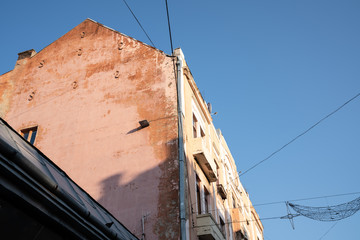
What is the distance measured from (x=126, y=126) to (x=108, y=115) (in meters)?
1.26

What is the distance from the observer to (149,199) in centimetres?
1355

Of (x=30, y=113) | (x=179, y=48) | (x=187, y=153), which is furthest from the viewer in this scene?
(x=30, y=113)

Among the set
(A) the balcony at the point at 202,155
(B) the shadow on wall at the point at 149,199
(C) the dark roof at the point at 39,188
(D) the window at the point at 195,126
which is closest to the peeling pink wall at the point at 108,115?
(B) the shadow on wall at the point at 149,199

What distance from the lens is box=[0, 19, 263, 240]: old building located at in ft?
44.9

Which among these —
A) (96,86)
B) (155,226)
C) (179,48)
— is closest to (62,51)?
(96,86)

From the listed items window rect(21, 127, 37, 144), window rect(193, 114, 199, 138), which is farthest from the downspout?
window rect(21, 127, 37, 144)

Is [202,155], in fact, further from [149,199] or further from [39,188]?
[39,188]

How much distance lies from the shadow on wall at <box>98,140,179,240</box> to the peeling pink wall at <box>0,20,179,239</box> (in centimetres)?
4

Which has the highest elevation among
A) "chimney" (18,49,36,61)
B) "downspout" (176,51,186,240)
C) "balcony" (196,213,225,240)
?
"chimney" (18,49,36,61)

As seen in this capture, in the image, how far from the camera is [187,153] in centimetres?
1480

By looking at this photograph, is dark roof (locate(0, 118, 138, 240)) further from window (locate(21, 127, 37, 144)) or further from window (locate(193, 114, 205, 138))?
window (locate(21, 127, 37, 144))

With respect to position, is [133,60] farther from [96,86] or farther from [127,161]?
[127,161]

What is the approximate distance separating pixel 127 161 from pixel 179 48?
592cm

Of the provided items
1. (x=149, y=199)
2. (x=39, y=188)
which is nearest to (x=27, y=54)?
(x=149, y=199)
